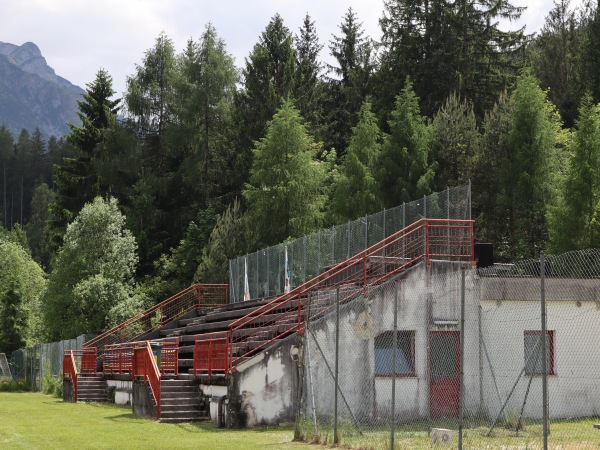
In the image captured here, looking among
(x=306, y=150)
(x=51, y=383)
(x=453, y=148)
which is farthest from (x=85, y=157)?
(x=453, y=148)

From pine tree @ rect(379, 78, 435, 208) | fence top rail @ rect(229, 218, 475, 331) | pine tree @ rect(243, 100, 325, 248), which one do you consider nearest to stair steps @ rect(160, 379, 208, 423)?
fence top rail @ rect(229, 218, 475, 331)

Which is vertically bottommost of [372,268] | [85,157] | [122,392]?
[122,392]

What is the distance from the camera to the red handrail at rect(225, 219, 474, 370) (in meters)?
25.2

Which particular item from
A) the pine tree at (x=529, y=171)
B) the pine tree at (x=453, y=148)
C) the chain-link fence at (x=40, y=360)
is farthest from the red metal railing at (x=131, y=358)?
the pine tree at (x=453, y=148)

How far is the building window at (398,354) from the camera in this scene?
23.5 metres

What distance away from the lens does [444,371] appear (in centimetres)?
2370

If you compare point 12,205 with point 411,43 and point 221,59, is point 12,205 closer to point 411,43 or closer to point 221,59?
point 221,59

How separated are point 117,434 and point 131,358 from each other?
11233 mm

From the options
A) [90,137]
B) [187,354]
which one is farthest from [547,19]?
[187,354]

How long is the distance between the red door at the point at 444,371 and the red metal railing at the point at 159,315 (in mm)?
18595

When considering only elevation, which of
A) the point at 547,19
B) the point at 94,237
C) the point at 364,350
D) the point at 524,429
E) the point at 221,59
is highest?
the point at 547,19

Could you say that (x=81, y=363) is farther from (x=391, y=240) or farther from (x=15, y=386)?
(x=391, y=240)

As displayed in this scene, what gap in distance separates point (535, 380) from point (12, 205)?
15128 centimetres

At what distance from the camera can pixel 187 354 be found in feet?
104
